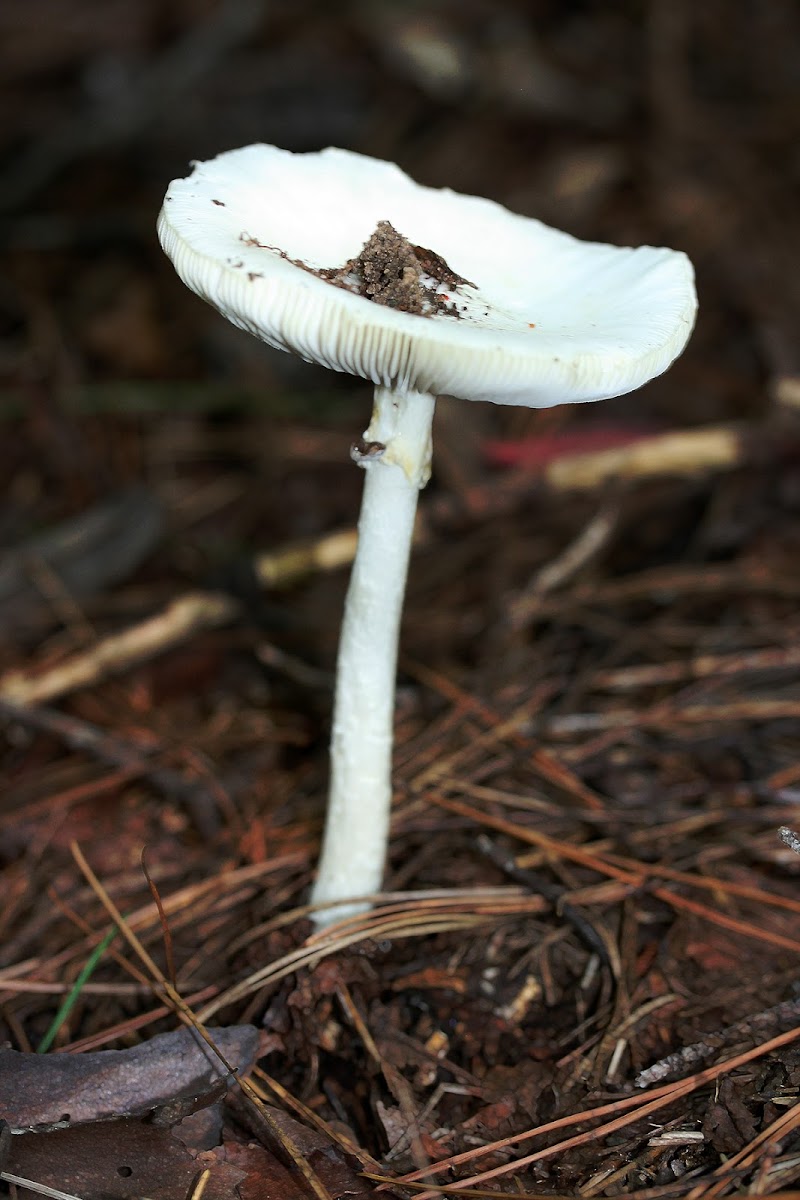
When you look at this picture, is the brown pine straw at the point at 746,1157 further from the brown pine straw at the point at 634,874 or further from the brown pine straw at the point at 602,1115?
the brown pine straw at the point at 634,874

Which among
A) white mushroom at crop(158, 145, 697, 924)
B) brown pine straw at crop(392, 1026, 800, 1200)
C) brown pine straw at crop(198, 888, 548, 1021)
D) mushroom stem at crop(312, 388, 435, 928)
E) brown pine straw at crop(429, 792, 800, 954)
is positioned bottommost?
brown pine straw at crop(392, 1026, 800, 1200)

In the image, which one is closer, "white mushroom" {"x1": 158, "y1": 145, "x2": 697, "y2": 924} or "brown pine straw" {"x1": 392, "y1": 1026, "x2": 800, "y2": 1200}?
"white mushroom" {"x1": 158, "y1": 145, "x2": 697, "y2": 924}

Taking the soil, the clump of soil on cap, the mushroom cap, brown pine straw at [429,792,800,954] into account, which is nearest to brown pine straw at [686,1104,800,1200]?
the soil

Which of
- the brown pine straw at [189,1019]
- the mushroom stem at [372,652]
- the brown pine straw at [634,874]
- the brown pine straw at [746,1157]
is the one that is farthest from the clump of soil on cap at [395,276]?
the brown pine straw at [746,1157]

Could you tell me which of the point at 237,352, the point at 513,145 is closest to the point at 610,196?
the point at 513,145

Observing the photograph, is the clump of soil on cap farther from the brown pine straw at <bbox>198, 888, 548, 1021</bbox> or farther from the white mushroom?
the brown pine straw at <bbox>198, 888, 548, 1021</bbox>

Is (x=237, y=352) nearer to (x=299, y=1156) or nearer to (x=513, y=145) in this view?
(x=513, y=145)

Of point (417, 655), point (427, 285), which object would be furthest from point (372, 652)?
point (417, 655)
